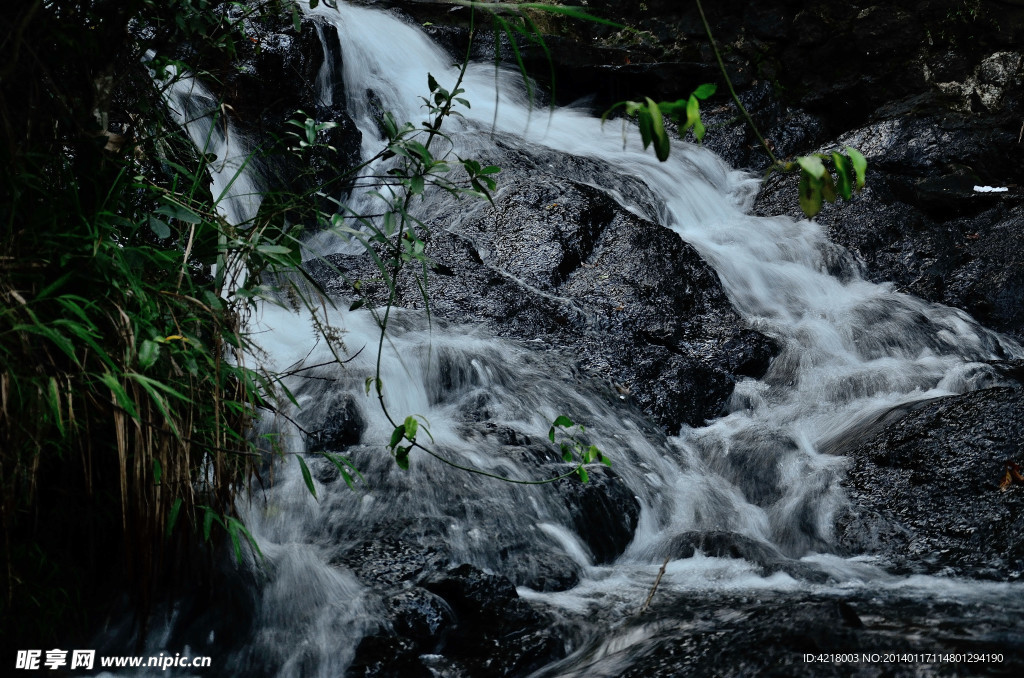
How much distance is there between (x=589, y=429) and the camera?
4367 mm

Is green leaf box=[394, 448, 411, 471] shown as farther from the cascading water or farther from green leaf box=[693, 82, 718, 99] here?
green leaf box=[693, 82, 718, 99]

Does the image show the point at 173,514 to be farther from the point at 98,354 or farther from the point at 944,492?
the point at 944,492

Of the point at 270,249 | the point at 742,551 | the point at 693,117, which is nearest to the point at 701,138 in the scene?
the point at 693,117

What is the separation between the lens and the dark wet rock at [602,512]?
3.60 m

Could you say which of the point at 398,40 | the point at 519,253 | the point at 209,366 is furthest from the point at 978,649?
the point at 398,40

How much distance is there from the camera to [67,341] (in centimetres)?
211

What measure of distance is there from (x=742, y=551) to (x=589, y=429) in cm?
115

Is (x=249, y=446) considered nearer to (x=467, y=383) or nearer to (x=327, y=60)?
(x=467, y=383)

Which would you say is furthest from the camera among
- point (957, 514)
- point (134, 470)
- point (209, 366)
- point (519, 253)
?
point (519, 253)

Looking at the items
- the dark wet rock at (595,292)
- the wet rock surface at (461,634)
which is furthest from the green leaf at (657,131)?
the dark wet rock at (595,292)

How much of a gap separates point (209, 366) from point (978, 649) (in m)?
2.34

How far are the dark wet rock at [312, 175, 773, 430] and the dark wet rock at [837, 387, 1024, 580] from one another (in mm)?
1167

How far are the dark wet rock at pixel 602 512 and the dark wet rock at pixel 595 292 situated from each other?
3.32 feet

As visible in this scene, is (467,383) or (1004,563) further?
(467,383)
